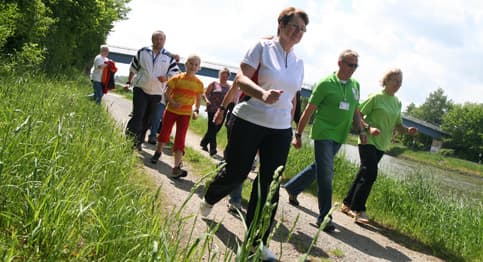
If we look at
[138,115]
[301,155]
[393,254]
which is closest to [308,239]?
[393,254]

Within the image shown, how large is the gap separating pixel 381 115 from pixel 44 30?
6724 mm

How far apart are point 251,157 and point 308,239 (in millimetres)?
1369

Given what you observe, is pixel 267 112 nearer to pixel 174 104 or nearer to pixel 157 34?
pixel 174 104

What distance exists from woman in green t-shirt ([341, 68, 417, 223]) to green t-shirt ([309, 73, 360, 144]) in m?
0.57

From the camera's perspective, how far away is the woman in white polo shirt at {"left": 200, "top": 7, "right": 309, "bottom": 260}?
358cm

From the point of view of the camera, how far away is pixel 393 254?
4.86m

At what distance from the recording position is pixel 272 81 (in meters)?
3.57

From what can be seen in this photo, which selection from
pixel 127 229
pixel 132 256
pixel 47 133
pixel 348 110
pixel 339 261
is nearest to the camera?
pixel 132 256

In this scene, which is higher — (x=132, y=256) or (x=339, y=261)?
(x=132, y=256)

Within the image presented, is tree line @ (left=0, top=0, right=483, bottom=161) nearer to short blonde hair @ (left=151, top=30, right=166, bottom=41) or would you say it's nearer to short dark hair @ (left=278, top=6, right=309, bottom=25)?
short blonde hair @ (left=151, top=30, right=166, bottom=41)

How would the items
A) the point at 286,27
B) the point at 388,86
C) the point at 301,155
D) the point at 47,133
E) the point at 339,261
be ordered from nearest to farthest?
the point at 47,133 → the point at 286,27 → the point at 339,261 → the point at 388,86 → the point at 301,155

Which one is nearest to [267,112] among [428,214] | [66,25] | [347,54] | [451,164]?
[347,54]

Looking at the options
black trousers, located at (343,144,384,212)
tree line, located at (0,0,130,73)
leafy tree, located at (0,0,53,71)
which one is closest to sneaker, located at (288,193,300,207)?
black trousers, located at (343,144,384,212)

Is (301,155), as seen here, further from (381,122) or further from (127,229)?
(127,229)
